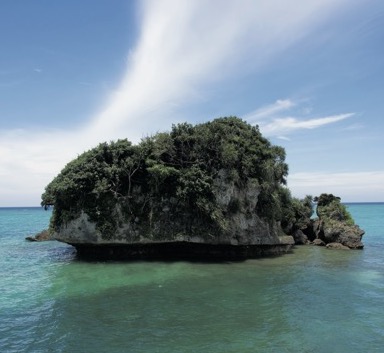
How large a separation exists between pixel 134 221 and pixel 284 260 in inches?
451

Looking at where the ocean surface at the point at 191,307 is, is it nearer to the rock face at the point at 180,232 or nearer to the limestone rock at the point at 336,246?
the rock face at the point at 180,232

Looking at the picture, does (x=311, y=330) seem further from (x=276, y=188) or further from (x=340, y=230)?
(x=340, y=230)

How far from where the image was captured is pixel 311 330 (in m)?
13.9

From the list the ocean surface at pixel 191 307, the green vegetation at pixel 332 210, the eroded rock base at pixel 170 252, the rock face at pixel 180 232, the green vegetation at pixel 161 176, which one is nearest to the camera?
the ocean surface at pixel 191 307

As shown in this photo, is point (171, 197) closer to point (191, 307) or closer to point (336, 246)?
point (191, 307)

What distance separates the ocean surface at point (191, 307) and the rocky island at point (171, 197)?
2.24 metres

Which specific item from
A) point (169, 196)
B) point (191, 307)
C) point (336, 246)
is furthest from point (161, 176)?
point (336, 246)

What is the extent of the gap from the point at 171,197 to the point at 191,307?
484 inches

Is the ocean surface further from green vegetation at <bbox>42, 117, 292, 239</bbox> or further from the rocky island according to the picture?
green vegetation at <bbox>42, 117, 292, 239</bbox>

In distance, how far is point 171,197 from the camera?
2780 cm

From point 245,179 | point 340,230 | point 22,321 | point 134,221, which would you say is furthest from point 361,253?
point 22,321

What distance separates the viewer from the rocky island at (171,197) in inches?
1056

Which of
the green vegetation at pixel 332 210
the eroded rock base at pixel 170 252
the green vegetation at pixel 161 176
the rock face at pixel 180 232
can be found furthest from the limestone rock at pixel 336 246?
the green vegetation at pixel 161 176

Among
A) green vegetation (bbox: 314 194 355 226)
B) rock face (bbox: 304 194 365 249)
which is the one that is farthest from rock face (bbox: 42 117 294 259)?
green vegetation (bbox: 314 194 355 226)
